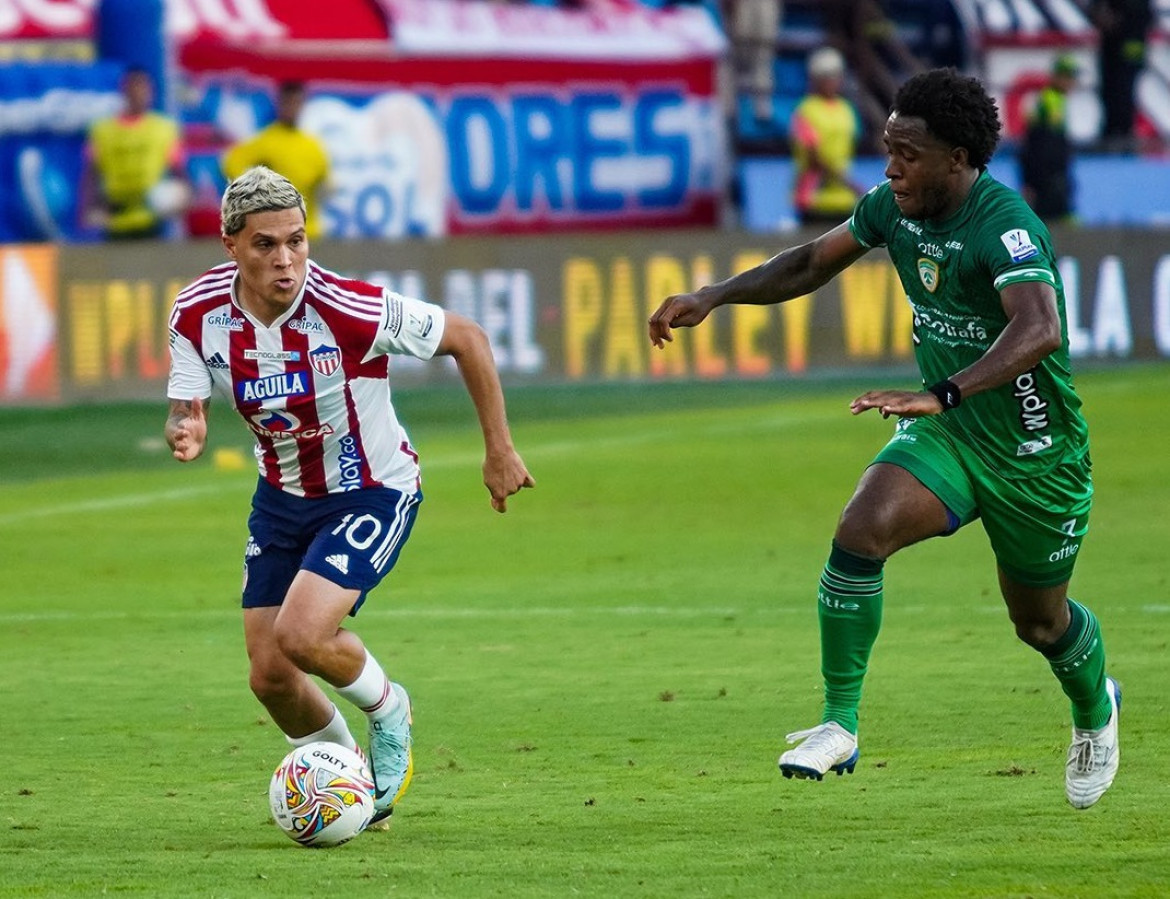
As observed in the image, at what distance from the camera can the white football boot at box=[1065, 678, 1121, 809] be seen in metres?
6.65

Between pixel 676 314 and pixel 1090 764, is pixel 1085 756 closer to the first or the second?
pixel 1090 764

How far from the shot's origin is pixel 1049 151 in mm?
24703

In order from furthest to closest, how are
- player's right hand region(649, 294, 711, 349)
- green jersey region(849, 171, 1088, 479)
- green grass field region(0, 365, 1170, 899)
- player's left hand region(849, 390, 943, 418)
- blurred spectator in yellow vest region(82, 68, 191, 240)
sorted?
blurred spectator in yellow vest region(82, 68, 191, 240), player's right hand region(649, 294, 711, 349), green jersey region(849, 171, 1088, 479), green grass field region(0, 365, 1170, 899), player's left hand region(849, 390, 943, 418)

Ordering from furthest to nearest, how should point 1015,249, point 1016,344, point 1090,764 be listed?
point 1090,764
point 1015,249
point 1016,344

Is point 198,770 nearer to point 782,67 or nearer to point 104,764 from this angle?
point 104,764

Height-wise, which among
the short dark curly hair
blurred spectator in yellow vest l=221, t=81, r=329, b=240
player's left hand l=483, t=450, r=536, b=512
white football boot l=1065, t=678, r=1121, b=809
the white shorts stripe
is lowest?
blurred spectator in yellow vest l=221, t=81, r=329, b=240

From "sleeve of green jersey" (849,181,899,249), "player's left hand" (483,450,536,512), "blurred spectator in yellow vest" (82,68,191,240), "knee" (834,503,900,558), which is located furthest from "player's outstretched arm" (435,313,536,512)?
"blurred spectator in yellow vest" (82,68,191,240)

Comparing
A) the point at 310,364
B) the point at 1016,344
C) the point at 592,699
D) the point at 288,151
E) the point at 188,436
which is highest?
the point at 1016,344

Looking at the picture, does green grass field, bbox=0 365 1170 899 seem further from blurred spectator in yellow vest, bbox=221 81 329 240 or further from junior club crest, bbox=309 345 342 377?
blurred spectator in yellow vest, bbox=221 81 329 240

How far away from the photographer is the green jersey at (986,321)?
6.60 metres

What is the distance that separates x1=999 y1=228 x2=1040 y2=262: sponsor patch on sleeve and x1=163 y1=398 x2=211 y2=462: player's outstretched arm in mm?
2217

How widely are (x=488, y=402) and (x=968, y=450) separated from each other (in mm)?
1340

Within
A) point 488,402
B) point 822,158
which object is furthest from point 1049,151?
point 488,402

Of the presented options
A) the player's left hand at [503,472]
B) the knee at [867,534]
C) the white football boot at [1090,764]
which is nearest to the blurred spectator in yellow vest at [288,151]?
the player's left hand at [503,472]
